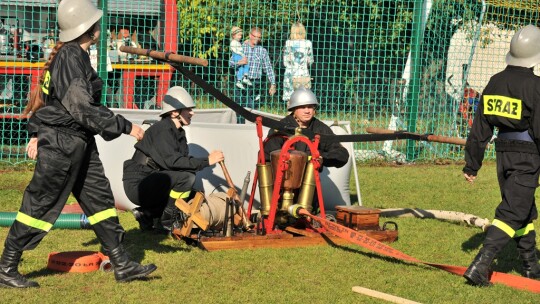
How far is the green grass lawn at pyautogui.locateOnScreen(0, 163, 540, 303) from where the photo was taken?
21.1ft

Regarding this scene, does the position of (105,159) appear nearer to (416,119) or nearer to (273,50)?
(273,50)

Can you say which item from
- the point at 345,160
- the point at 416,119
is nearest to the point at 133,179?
the point at 345,160

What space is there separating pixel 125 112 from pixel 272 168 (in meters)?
3.33

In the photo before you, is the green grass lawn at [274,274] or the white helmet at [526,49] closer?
the green grass lawn at [274,274]

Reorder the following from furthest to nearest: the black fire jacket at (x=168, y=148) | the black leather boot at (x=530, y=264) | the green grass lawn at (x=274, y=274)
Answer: the black fire jacket at (x=168, y=148), the black leather boot at (x=530, y=264), the green grass lawn at (x=274, y=274)

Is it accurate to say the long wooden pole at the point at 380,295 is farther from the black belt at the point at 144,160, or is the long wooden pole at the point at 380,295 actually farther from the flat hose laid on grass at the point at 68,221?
the flat hose laid on grass at the point at 68,221

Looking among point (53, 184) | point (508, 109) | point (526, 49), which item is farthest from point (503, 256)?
point (53, 184)

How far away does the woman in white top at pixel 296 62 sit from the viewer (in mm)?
14586

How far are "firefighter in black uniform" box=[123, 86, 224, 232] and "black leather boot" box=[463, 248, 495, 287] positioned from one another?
107 inches

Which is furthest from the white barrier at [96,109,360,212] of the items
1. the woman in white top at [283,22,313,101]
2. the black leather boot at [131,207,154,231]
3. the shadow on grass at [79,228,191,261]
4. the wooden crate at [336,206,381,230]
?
the woman in white top at [283,22,313,101]

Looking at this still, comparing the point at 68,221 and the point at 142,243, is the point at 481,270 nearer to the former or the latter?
the point at 142,243

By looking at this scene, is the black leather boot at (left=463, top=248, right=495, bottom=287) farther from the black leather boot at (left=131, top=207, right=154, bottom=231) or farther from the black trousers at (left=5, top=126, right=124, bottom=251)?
the black leather boot at (left=131, top=207, right=154, bottom=231)

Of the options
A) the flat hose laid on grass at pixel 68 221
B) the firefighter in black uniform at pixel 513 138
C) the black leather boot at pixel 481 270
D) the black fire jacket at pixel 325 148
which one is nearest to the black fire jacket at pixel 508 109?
the firefighter in black uniform at pixel 513 138

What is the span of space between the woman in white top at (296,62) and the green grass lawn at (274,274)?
519 centimetres
